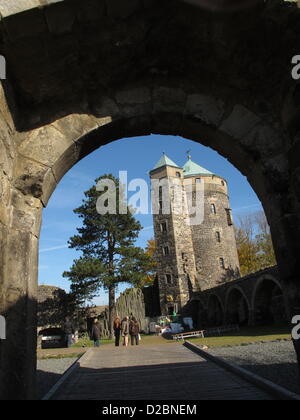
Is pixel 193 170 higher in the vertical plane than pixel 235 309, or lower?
higher

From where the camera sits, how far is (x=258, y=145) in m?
2.85

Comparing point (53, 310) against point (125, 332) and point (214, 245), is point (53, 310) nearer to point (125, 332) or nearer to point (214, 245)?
point (125, 332)

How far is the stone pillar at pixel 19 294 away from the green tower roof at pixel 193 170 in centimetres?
3590

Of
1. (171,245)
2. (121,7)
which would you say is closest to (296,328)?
(121,7)

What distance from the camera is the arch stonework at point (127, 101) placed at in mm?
2326

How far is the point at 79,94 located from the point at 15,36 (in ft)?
2.28

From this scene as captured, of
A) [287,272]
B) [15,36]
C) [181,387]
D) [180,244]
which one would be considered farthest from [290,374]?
[180,244]

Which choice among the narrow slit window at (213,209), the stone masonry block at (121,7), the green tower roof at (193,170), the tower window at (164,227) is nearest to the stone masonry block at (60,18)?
the stone masonry block at (121,7)

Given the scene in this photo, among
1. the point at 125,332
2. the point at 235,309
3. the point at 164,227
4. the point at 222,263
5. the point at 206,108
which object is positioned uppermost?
the point at 164,227

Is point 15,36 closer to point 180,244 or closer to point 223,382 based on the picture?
point 223,382

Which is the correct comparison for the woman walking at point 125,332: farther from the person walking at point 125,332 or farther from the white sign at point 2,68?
the white sign at point 2,68

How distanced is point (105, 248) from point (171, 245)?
9604 mm

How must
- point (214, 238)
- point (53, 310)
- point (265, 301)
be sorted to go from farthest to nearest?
point (214, 238) < point (53, 310) < point (265, 301)

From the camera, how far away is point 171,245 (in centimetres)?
3256
